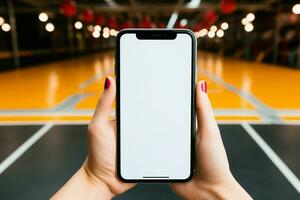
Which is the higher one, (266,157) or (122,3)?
(122,3)

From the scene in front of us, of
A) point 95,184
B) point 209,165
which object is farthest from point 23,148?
point 209,165

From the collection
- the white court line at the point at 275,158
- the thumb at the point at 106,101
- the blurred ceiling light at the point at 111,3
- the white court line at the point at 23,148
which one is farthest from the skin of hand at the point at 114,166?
the blurred ceiling light at the point at 111,3

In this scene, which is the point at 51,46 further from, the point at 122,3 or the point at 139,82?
the point at 139,82

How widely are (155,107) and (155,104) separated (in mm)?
13

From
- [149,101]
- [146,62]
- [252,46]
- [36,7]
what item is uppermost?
[36,7]

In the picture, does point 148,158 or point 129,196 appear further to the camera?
point 129,196

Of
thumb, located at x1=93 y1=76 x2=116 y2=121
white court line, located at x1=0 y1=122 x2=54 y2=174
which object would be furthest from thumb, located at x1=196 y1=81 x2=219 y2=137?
white court line, located at x1=0 y1=122 x2=54 y2=174

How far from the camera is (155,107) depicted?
1464 millimetres

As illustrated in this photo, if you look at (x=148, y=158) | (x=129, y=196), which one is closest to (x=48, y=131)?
(x=129, y=196)

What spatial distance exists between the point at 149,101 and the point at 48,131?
3.51 m

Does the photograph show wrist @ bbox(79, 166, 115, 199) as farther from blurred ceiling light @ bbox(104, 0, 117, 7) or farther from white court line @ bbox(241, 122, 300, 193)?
blurred ceiling light @ bbox(104, 0, 117, 7)

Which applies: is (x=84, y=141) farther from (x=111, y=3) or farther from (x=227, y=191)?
(x=111, y=3)

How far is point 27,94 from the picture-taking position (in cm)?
809

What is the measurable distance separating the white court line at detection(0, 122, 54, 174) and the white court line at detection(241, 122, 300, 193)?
2.72 m
